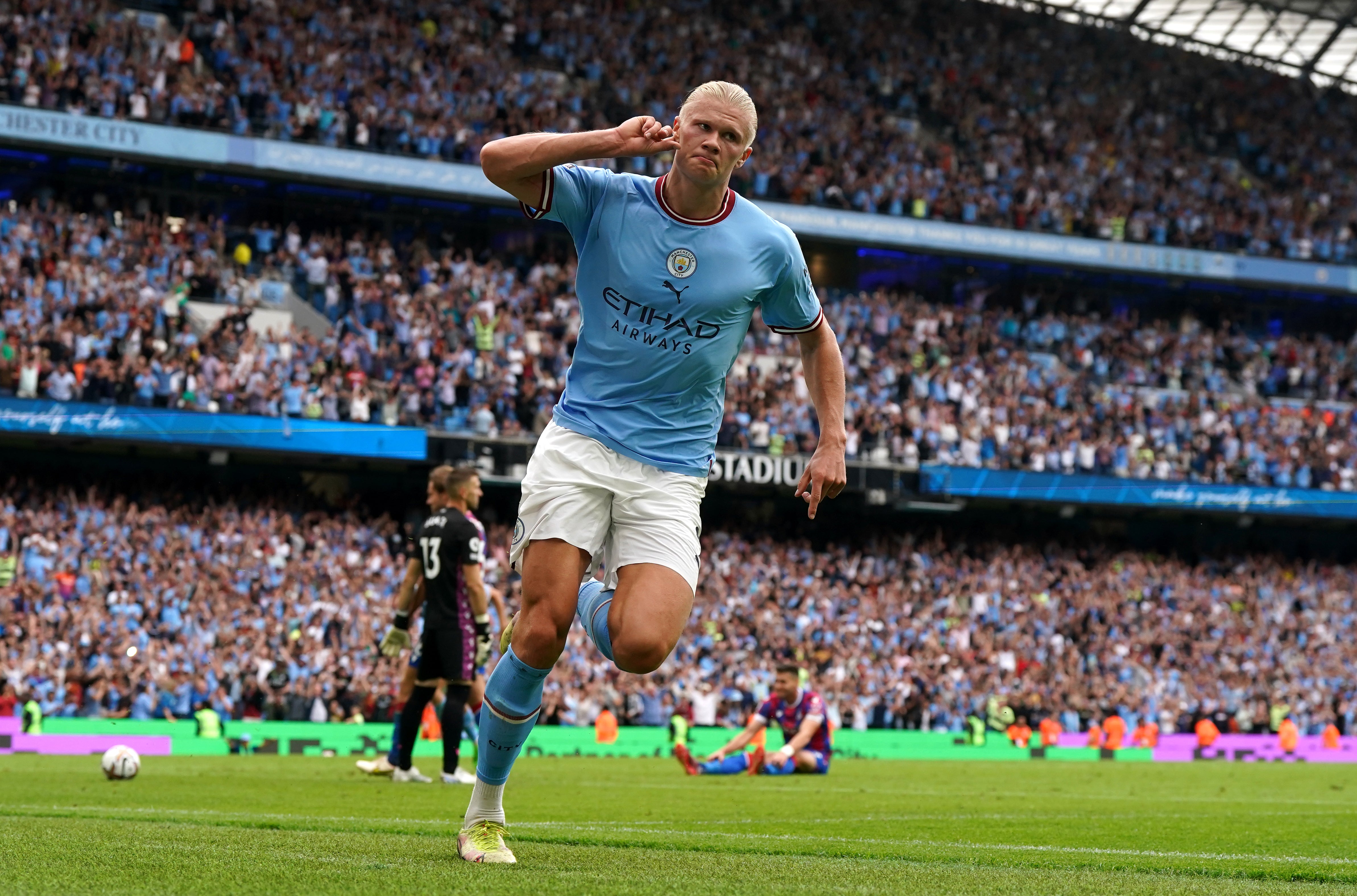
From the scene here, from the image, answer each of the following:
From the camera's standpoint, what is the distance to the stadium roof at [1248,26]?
148 feet

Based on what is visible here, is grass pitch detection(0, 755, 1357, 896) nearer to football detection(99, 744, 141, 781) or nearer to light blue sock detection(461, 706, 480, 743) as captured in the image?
football detection(99, 744, 141, 781)

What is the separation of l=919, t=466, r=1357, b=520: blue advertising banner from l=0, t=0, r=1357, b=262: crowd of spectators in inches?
286

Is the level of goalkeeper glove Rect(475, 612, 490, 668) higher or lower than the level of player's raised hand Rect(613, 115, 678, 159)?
lower

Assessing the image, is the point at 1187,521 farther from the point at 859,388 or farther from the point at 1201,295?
the point at 859,388

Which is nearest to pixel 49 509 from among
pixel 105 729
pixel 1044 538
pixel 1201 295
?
pixel 105 729

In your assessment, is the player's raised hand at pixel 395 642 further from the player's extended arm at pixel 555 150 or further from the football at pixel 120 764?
the player's extended arm at pixel 555 150

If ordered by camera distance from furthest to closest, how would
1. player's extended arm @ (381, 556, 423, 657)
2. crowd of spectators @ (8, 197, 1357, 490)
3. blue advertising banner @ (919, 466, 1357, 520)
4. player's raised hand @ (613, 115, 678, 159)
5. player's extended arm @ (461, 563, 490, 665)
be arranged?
blue advertising banner @ (919, 466, 1357, 520) < crowd of spectators @ (8, 197, 1357, 490) < player's extended arm @ (381, 556, 423, 657) < player's extended arm @ (461, 563, 490, 665) < player's raised hand @ (613, 115, 678, 159)

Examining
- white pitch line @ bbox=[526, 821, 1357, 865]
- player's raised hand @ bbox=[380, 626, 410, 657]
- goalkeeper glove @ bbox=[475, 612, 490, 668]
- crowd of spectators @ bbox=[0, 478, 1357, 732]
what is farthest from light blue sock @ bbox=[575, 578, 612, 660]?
crowd of spectators @ bbox=[0, 478, 1357, 732]

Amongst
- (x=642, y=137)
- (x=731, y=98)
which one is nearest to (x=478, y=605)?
(x=731, y=98)

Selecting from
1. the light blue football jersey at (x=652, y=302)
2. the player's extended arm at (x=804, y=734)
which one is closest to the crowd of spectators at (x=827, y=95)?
the player's extended arm at (x=804, y=734)

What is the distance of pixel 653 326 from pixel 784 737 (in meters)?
10.4

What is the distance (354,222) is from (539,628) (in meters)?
28.9

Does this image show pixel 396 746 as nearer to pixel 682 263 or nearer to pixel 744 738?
pixel 744 738

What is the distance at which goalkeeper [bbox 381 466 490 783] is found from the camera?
1150 cm
